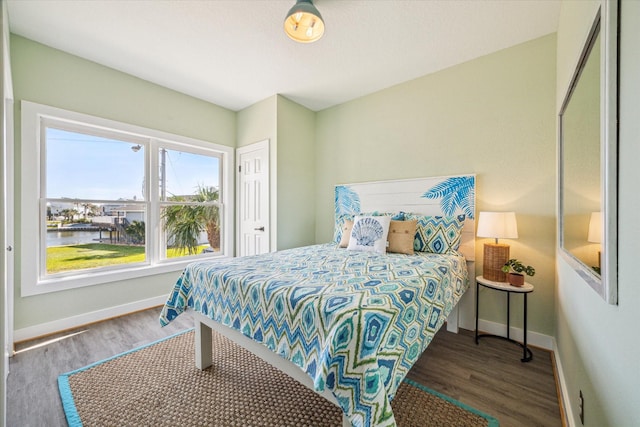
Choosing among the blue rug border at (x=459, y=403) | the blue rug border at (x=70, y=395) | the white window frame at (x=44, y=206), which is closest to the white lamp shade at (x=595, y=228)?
the blue rug border at (x=459, y=403)

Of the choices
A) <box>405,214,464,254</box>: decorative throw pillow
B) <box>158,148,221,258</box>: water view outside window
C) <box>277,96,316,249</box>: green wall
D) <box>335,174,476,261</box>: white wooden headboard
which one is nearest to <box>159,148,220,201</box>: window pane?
<box>158,148,221,258</box>: water view outside window

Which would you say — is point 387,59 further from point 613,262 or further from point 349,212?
point 613,262

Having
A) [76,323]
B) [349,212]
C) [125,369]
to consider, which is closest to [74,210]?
[76,323]

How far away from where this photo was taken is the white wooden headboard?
2.62 meters

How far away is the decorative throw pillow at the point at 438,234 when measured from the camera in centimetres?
251

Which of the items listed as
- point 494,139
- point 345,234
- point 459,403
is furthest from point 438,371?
point 494,139

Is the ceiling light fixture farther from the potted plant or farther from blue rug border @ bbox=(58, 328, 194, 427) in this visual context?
blue rug border @ bbox=(58, 328, 194, 427)

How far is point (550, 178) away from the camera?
227 centimetres

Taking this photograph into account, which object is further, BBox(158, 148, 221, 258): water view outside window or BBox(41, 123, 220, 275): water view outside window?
BBox(158, 148, 221, 258): water view outside window

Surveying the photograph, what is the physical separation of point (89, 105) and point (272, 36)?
2077mm

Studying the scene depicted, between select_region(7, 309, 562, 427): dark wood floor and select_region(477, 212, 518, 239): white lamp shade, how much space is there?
3.25 ft

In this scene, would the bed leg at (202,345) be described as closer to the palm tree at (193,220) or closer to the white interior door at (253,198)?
the white interior door at (253,198)

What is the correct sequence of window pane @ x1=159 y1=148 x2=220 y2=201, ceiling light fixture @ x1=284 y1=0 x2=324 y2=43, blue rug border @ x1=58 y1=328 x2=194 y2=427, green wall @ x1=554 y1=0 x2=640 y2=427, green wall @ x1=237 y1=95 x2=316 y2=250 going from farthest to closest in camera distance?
green wall @ x1=237 y1=95 x2=316 y2=250 < window pane @ x1=159 y1=148 x2=220 y2=201 < ceiling light fixture @ x1=284 y1=0 x2=324 y2=43 < blue rug border @ x1=58 y1=328 x2=194 y2=427 < green wall @ x1=554 y1=0 x2=640 y2=427

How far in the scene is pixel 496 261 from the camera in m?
2.28
